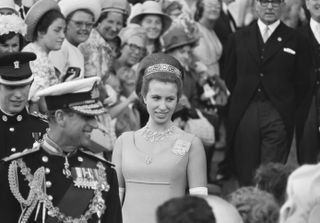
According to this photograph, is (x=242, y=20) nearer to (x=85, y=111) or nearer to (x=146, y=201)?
(x=146, y=201)

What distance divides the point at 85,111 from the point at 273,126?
237 inches

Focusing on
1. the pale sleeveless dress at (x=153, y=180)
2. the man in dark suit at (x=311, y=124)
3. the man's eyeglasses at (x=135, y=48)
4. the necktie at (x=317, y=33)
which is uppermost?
the necktie at (x=317, y=33)

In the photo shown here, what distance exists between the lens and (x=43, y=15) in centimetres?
1111

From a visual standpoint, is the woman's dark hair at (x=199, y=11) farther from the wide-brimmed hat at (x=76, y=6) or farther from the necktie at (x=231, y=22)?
the wide-brimmed hat at (x=76, y=6)

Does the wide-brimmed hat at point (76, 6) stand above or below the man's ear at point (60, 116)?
above

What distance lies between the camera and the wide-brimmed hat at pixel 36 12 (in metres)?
11.1

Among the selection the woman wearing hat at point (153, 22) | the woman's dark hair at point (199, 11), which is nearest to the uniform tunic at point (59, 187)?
the woman wearing hat at point (153, 22)

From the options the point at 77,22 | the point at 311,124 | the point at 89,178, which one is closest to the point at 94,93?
the point at 89,178

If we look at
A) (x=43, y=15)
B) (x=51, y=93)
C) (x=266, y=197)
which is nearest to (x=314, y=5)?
(x=43, y=15)

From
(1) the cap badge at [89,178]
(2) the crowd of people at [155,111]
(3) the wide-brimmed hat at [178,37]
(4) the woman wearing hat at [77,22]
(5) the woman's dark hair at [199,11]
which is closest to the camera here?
(2) the crowd of people at [155,111]

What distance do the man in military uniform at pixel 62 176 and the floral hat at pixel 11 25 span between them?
3.09m

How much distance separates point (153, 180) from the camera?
859 cm

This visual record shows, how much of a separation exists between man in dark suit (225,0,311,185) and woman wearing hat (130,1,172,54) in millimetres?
1074

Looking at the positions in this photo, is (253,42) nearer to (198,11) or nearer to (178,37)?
(178,37)
